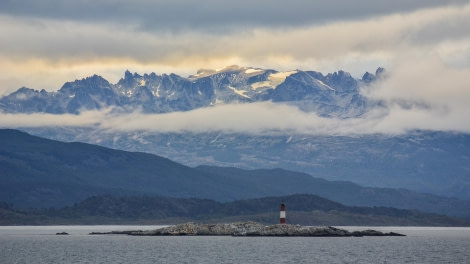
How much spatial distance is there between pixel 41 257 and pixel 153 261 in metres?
25.7

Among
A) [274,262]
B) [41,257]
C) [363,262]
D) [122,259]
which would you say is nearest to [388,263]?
[363,262]

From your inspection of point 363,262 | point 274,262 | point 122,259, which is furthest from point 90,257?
point 363,262

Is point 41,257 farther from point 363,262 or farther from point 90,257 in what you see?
point 363,262

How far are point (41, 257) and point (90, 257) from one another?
31.6 ft

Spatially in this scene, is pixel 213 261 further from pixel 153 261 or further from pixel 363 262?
pixel 363 262

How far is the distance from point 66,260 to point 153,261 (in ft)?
54.9

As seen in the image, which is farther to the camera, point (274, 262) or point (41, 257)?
point (41, 257)

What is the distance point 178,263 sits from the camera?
18125 centimetres

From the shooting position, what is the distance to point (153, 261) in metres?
186

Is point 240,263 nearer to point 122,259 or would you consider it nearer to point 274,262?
point 274,262

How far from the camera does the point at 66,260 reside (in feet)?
618

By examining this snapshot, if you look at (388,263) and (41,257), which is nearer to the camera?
(388,263)

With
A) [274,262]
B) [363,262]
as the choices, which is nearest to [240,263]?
[274,262]

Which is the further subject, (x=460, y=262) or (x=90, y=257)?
(x=90, y=257)
